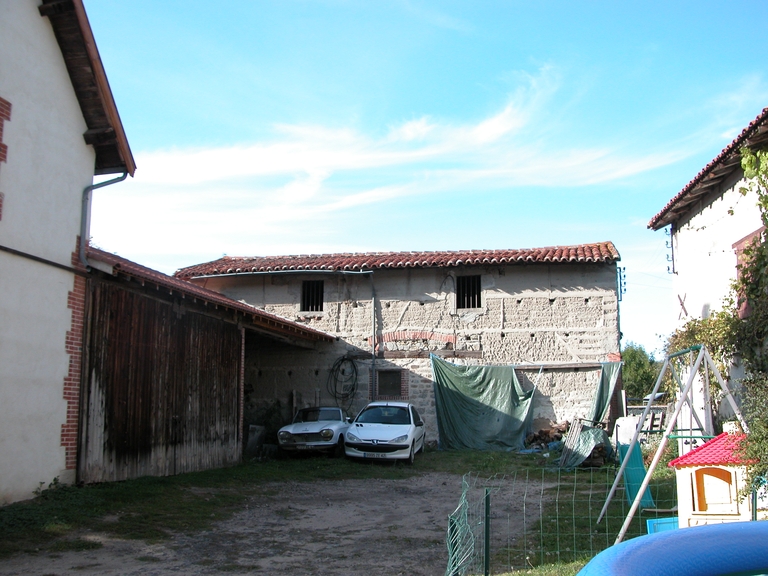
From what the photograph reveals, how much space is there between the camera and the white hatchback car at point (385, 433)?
15.3 metres

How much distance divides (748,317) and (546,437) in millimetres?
8989

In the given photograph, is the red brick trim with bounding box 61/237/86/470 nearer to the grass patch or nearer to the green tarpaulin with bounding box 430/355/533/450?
the grass patch

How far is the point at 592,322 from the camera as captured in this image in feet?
63.1

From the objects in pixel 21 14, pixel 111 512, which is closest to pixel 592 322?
pixel 111 512

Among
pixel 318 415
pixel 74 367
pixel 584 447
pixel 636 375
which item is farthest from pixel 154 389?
pixel 636 375

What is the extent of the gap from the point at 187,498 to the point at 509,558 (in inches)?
208

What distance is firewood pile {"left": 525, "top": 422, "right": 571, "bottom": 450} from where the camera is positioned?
18172 mm

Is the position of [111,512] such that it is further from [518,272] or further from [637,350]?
[637,350]

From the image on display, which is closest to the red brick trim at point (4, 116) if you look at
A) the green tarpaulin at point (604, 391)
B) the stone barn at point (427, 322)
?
the stone barn at point (427, 322)

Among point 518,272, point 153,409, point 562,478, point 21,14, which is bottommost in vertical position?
point 562,478

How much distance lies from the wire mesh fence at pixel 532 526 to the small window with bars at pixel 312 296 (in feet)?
31.0

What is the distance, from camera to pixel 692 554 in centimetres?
403

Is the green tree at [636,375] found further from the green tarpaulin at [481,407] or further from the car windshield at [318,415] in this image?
the car windshield at [318,415]

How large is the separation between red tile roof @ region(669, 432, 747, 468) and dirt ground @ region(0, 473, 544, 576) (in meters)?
2.52
